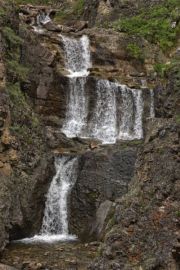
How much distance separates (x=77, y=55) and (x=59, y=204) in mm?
12725

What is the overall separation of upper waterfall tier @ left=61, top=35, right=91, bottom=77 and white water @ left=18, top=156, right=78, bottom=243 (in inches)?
358

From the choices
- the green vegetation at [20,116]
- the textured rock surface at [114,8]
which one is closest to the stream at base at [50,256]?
the green vegetation at [20,116]

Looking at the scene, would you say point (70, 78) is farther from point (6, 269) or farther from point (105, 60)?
point (6, 269)

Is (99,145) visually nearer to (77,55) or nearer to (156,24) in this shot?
(77,55)

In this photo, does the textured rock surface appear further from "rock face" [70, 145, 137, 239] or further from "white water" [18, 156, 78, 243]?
"white water" [18, 156, 78, 243]

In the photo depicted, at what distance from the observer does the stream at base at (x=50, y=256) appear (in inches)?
Result: 505

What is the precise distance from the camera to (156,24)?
1266 inches

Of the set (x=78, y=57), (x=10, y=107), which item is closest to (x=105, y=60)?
(x=78, y=57)

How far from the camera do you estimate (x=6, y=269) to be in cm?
1178

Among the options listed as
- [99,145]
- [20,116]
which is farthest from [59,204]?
[99,145]

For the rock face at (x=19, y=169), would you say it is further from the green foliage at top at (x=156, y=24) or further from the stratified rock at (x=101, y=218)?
the green foliage at top at (x=156, y=24)

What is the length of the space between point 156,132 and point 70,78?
616 inches

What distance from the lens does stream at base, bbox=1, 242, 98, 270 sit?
12.8 m

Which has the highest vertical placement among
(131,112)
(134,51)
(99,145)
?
(134,51)
